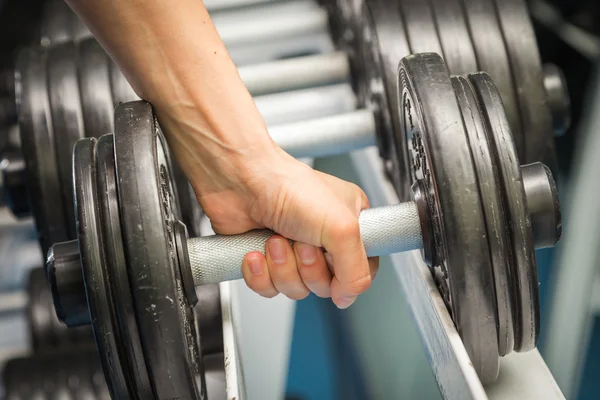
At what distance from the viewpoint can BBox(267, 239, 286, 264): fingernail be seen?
725mm

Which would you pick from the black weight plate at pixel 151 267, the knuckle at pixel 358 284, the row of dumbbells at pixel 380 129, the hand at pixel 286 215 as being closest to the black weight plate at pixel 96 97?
the row of dumbbells at pixel 380 129

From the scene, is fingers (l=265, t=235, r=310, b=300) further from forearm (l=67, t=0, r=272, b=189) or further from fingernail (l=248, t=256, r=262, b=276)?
forearm (l=67, t=0, r=272, b=189)

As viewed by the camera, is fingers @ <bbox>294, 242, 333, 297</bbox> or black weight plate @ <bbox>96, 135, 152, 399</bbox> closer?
black weight plate @ <bbox>96, 135, 152, 399</bbox>

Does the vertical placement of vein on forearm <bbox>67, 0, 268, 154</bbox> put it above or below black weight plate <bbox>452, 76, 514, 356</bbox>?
above

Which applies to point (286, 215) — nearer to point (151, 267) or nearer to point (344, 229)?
point (344, 229)

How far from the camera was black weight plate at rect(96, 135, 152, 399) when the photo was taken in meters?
0.61

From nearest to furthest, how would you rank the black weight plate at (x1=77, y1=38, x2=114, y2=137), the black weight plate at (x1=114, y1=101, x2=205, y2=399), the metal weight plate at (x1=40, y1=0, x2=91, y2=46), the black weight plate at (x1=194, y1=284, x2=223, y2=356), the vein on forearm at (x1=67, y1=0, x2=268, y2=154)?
the black weight plate at (x1=114, y1=101, x2=205, y2=399)
the vein on forearm at (x1=67, y1=0, x2=268, y2=154)
the black weight plate at (x1=194, y1=284, x2=223, y2=356)
the black weight plate at (x1=77, y1=38, x2=114, y2=137)
the metal weight plate at (x1=40, y1=0, x2=91, y2=46)

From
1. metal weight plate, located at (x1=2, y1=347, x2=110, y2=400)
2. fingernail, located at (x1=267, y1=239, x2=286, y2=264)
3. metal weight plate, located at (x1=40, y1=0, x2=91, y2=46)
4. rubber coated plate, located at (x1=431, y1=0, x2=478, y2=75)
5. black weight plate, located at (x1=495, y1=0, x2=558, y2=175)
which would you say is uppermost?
metal weight plate, located at (x1=40, y1=0, x2=91, y2=46)

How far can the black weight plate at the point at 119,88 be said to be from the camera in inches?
40.2

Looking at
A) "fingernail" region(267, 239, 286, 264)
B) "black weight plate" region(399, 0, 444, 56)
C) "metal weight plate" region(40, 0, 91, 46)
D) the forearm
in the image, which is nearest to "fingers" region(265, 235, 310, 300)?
"fingernail" region(267, 239, 286, 264)

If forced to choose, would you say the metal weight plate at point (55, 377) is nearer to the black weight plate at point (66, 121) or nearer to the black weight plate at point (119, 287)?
the black weight plate at point (66, 121)

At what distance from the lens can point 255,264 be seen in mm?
717

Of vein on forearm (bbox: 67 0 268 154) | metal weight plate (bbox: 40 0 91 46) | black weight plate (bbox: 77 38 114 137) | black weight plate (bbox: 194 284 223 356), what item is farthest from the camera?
metal weight plate (bbox: 40 0 91 46)

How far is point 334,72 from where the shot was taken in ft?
3.94
